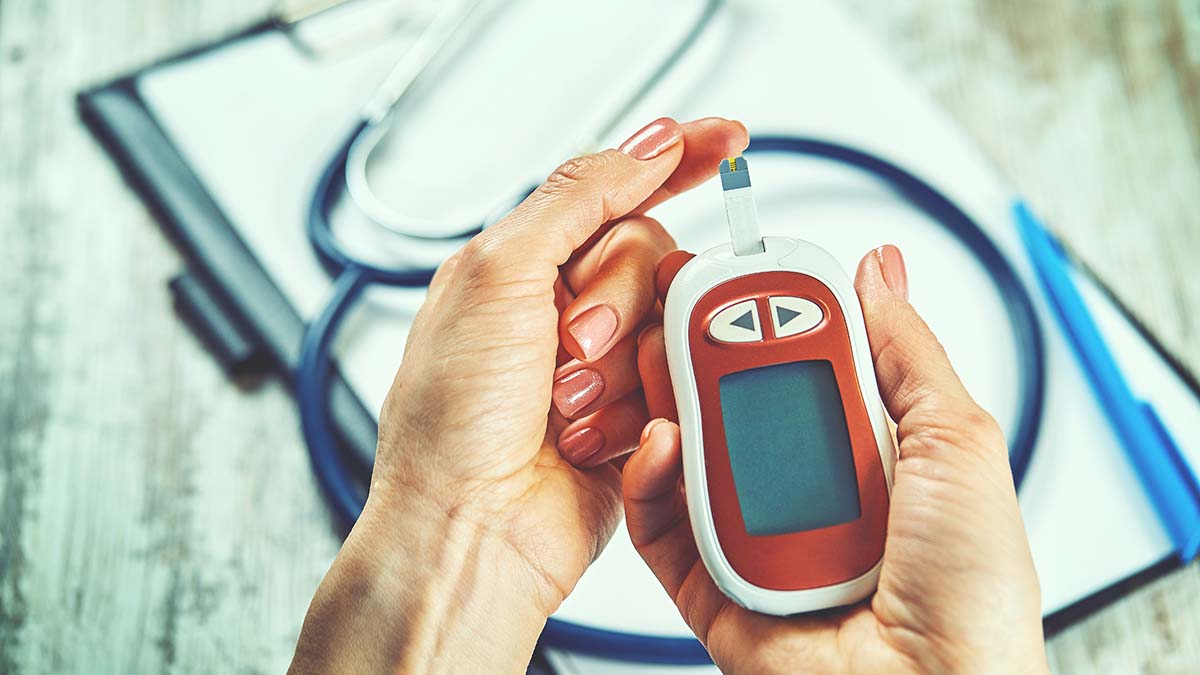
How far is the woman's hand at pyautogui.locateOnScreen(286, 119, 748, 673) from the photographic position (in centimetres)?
53

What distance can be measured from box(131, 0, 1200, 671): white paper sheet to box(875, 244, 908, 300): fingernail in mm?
138

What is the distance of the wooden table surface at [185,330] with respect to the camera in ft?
2.09

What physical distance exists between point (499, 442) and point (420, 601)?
99 millimetres

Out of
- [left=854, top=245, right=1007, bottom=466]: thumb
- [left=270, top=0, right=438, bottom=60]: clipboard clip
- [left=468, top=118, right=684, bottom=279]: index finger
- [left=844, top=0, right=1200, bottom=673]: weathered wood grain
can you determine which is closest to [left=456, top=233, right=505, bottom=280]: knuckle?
[left=468, top=118, right=684, bottom=279]: index finger

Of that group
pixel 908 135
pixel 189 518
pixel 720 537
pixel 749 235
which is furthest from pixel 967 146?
pixel 189 518

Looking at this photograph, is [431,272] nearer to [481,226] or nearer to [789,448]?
[481,226]

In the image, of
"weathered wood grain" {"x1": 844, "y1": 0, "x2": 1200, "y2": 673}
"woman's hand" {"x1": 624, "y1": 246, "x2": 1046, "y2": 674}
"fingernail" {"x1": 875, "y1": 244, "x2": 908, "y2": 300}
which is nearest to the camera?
"woman's hand" {"x1": 624, "y1": 246, "x2": 1046, "y2": 674}

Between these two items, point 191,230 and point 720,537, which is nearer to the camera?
point 720,537

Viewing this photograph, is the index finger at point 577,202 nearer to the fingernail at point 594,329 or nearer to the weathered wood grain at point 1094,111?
the fingernail at point 594,329

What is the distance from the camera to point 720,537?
463 mm

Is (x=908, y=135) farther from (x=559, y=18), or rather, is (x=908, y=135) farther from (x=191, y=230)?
(x=191, y=230)

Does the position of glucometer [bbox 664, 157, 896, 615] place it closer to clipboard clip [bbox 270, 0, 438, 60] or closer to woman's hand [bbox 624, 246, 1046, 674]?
woman's hand [bbox 624, 246, 1046, 674]

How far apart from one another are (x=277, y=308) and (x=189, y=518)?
16cm

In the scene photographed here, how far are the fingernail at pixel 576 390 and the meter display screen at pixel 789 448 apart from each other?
0.11 meters
